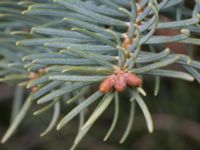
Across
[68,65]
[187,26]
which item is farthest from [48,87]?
[187,26]

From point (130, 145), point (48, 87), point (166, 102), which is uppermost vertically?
point (48, 87)

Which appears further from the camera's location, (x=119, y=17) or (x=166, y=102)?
(x=166, y=102)

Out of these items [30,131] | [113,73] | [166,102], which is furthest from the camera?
[30,131]

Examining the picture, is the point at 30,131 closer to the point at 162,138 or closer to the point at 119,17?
the point at 162,138

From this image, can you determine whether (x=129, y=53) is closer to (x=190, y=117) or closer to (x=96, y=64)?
(x=96, y=64)

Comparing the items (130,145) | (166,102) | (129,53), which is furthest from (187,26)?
(130,145)

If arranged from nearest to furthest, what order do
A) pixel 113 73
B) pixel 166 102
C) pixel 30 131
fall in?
pixel 113 73
pixel 166 102
pixel 30 131

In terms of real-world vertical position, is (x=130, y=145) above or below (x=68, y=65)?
below
